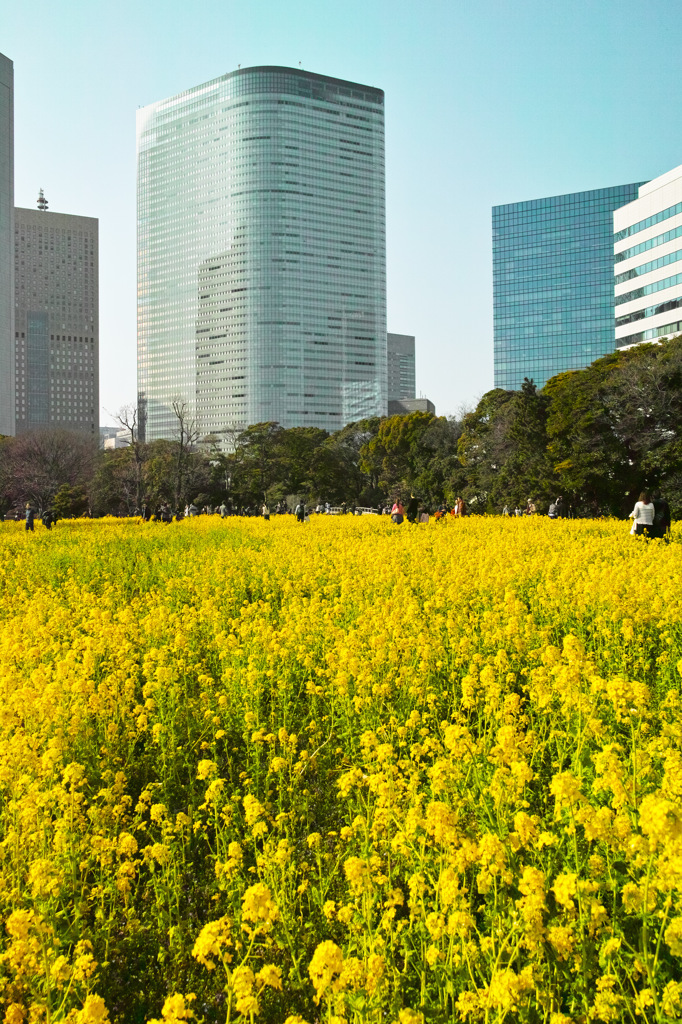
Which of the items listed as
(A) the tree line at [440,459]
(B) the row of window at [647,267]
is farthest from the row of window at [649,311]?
(A) the tree line at [440,459]

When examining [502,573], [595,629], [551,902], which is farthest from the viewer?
[502,573]

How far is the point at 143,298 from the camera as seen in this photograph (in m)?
150

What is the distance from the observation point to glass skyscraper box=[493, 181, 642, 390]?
118625 millimetres

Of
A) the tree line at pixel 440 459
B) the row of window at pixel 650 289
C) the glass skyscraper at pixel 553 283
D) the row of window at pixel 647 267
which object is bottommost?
the tree line at pixel 440 459

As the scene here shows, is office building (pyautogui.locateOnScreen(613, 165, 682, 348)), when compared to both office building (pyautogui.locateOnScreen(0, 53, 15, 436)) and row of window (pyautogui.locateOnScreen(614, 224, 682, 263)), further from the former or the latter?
office building (pyautogui.locateOnScreen(0, 53, 15, 436))

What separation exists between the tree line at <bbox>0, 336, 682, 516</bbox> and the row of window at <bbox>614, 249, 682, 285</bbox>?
2236cm

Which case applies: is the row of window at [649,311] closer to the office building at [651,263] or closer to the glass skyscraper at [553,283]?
the office building at [651,263]

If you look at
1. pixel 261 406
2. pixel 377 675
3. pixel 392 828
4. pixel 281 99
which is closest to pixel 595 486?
pixel 377 675

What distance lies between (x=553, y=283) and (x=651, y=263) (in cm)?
5957

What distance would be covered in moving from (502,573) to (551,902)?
6.37 metres

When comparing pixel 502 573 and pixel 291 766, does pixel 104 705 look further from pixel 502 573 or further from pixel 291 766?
pixel 502 573

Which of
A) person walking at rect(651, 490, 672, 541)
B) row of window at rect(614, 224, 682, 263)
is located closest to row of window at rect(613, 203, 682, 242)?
row of window at rect(614, 224, 682, 263)

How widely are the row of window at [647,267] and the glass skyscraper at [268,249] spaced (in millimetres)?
72226

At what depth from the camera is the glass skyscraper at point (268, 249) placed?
133 m
